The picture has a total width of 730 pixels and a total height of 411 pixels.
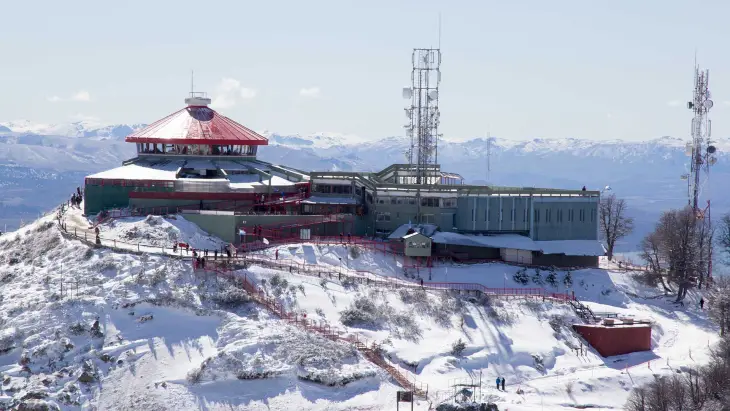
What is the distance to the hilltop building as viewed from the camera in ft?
311

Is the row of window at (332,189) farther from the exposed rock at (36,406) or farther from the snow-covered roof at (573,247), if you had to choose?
the exposed rock at (36,406)

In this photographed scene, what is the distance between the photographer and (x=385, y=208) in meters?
97.8

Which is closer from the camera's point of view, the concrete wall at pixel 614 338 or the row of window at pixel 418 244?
the concrete wall at pixel 614 338

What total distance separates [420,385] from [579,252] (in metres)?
30.0

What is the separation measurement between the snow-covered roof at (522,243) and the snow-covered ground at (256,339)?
618cm

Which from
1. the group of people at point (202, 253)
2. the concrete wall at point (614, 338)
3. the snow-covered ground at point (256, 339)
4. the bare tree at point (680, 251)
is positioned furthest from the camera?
the bare tree at point (680, 251)

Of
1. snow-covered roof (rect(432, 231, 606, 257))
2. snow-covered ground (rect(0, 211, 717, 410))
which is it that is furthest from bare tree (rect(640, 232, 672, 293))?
snow-covered ground (rect(0, 211, 717, 410))

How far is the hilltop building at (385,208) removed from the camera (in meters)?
94.9

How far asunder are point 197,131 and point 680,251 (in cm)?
4375

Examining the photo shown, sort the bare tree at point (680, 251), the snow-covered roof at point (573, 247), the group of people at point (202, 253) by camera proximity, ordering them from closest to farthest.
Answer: the group of people at point (202, 253) < the bare tree at point (680, 251) < the snow-covered roof at point (573, 247)

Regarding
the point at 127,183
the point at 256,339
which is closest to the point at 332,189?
the point at 127,183

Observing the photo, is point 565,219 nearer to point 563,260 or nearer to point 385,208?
point 563,260

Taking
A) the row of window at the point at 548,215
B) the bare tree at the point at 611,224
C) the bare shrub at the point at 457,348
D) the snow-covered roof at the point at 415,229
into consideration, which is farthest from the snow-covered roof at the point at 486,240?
the bare shrub at the point at 457,348

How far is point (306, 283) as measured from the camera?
81062 millimetres
